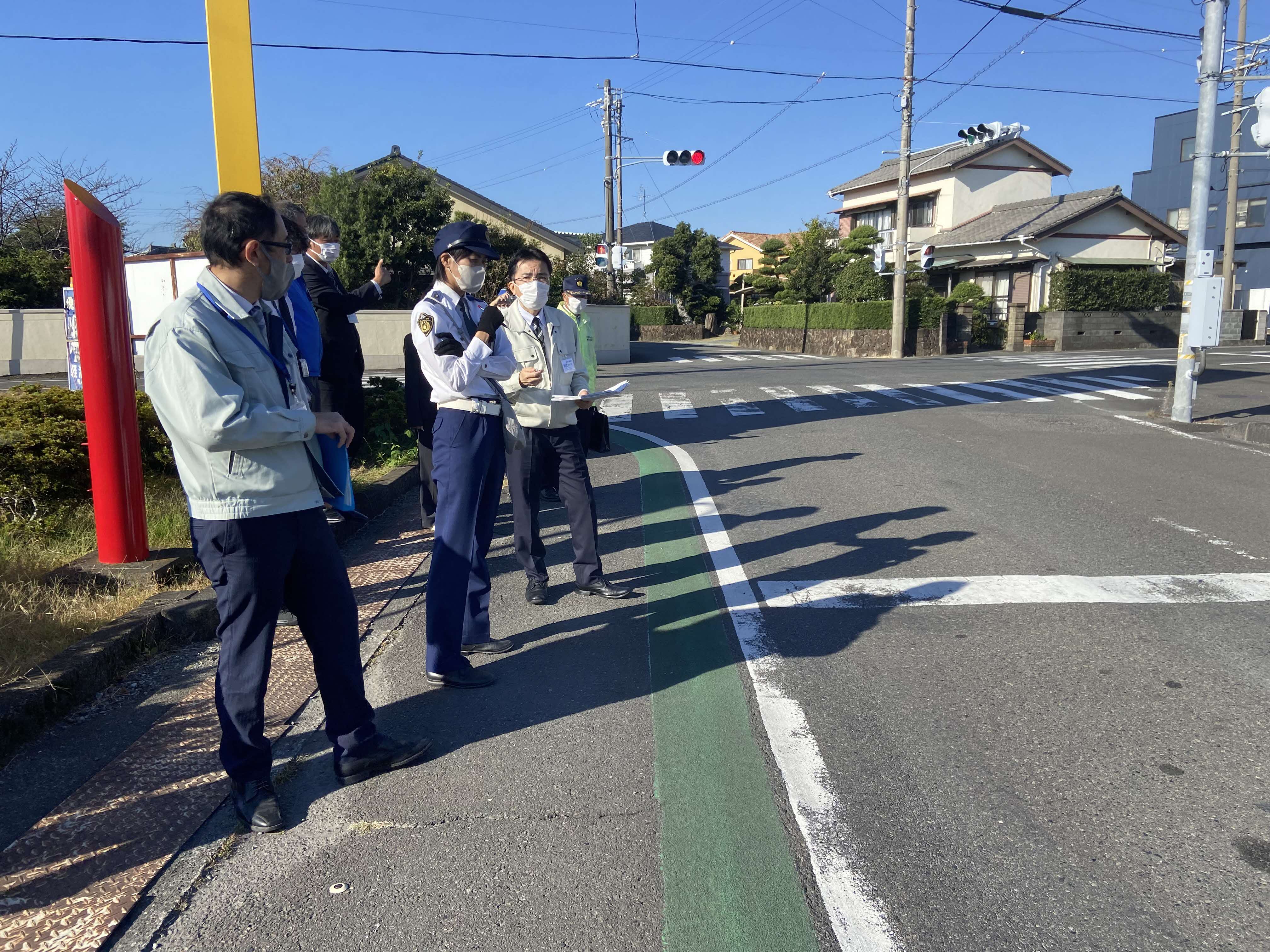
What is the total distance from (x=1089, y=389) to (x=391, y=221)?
59.7ft

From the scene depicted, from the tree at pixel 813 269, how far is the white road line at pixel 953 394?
2451cm

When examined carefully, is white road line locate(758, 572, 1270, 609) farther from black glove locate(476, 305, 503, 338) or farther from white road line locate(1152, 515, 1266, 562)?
black glove locate(476, 305, 503, 338)

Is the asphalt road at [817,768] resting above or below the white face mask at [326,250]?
below

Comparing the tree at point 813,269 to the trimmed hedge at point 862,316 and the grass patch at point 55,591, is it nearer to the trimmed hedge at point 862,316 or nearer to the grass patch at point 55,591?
the trimmed hedge at point 862,316

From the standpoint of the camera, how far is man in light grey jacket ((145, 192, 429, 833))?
257 centimetres

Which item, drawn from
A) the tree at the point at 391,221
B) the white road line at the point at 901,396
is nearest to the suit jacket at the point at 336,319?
the white road line at the point at 901,396

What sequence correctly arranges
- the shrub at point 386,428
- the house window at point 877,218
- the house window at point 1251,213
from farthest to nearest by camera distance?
1. the house window at point 1251,213
2. the house window at point 877,218
3. the shrub at point 386,428

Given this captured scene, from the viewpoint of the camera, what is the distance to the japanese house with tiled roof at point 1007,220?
34625mm

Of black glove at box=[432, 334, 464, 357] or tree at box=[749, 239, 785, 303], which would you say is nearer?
black glove at box=[432, 334, 464, 357]

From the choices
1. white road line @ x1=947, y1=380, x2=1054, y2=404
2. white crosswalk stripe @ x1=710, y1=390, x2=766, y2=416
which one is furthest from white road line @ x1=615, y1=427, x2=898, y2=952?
white road line @ x1=947, y1=380, x2=1054, y2=404

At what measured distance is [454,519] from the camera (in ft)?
12.3

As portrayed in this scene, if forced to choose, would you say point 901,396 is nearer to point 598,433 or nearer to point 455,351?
point 598,433

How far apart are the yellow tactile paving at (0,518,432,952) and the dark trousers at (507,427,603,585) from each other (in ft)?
4.63

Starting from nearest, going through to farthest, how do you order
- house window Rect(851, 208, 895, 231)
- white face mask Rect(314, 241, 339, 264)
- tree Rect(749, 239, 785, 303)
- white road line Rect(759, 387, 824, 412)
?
1. white face mask Rect(314, 241, 339, 264)
2. white road line Rect(759, 387, 824, 412)
3. house window Rect(851, 208, 895, 231)
4. tree Rect(749, 239, 785, 303)
